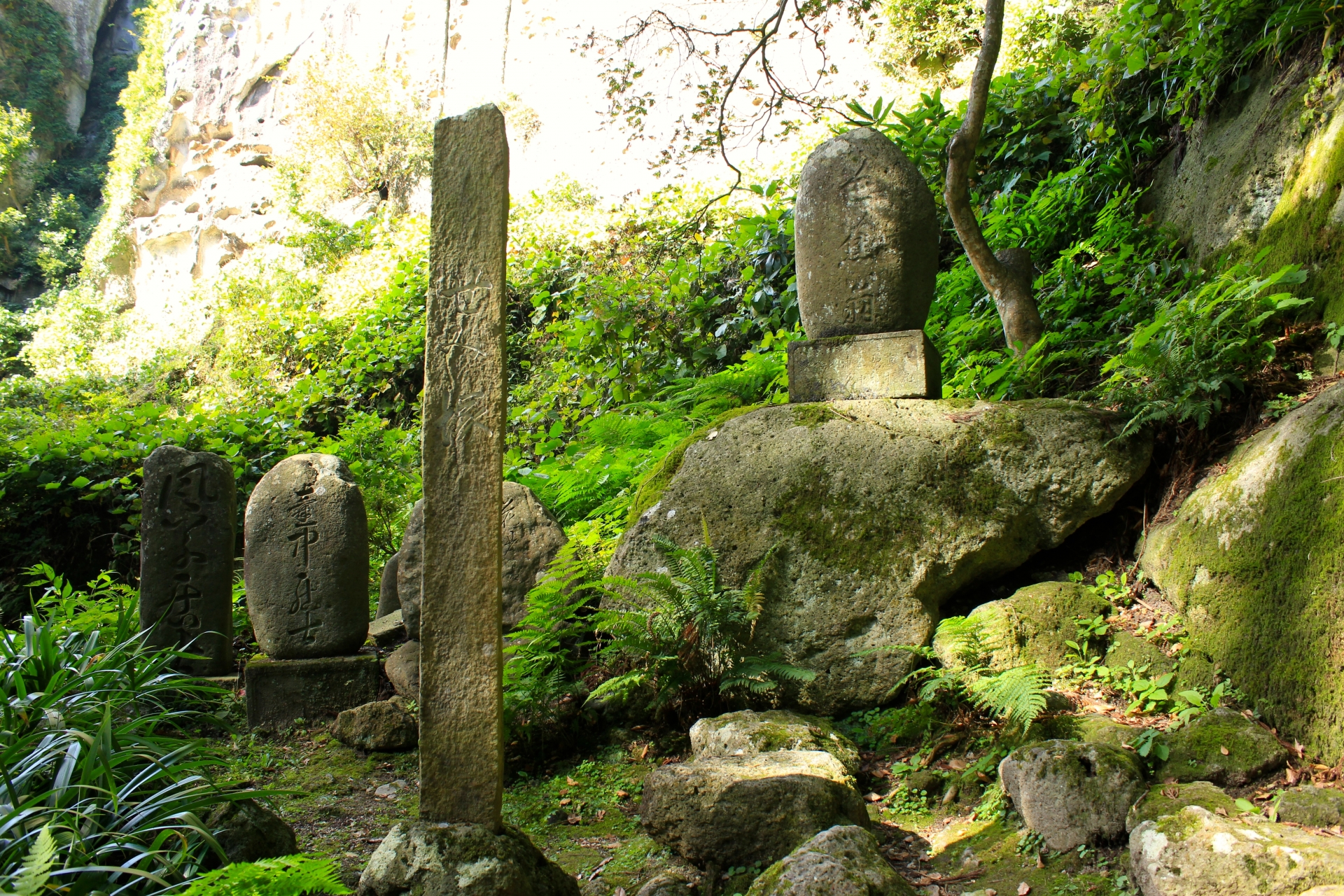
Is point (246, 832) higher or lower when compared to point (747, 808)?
lower

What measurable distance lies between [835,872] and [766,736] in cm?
124

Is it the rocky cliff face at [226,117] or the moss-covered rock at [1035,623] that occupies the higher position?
the rocky cliff face at [226,117]

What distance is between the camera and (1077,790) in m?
2.62

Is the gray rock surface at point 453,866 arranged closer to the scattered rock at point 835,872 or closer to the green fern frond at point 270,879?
the green fern frond at point 270,879

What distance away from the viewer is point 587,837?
336cm

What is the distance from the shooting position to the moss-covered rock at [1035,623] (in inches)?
141

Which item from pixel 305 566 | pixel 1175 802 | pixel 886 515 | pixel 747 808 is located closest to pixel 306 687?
pixel 305 566

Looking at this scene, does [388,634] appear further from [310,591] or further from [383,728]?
[383,728]

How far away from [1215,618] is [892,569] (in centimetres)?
136

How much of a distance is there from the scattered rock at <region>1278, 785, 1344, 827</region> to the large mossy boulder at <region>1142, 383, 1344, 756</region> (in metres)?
0.30

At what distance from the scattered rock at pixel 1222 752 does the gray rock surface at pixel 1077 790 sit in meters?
0.15

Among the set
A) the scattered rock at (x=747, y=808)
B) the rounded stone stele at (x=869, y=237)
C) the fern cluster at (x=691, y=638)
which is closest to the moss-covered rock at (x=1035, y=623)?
the fern cluster at (x=691, y=638)

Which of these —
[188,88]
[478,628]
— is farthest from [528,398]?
[188,88]

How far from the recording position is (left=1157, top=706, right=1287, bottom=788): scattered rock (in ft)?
8.57
